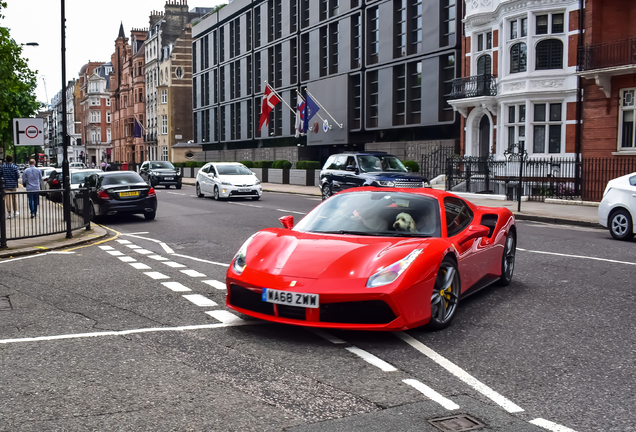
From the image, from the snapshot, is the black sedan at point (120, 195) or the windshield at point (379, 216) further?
the black sedan at point (120, 195)

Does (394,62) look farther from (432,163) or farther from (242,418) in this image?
(242,418)

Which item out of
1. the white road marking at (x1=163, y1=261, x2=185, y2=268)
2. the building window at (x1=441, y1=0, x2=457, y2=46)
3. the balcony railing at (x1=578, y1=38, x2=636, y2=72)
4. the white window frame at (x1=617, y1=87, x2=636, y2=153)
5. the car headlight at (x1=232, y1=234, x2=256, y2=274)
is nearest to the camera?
the car headlight at (x1=232, y1=234, x2=256, y2=274)

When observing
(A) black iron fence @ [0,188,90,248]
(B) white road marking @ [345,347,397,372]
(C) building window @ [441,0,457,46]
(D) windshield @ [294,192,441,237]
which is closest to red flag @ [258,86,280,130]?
(C) building window @ [441,0,457,46]

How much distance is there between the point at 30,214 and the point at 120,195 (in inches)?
196

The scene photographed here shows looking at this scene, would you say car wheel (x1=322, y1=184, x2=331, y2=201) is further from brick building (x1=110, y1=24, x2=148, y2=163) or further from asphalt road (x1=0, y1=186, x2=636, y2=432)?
brick building (x1=110, y1=24, x2=148, y2=163)

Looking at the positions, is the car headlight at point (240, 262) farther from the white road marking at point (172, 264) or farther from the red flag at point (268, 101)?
the red flag at point (268, 101)

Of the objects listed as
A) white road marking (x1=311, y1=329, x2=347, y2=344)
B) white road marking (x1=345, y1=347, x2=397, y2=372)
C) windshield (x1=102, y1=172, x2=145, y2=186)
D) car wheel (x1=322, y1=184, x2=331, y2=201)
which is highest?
windshield (x1=102, y1=172, x2=145, y2=186)

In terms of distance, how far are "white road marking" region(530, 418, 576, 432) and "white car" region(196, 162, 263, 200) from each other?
78.0 ft

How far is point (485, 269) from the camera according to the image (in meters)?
7.54

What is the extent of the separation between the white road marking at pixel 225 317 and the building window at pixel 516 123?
24223 millimetres

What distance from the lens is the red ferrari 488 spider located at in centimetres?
554

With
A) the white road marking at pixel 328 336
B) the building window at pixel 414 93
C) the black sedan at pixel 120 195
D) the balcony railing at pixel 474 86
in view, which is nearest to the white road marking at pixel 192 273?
the white road marking at pixel 328 336

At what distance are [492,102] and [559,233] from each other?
16913 millimetres

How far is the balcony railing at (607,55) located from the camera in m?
24.5
